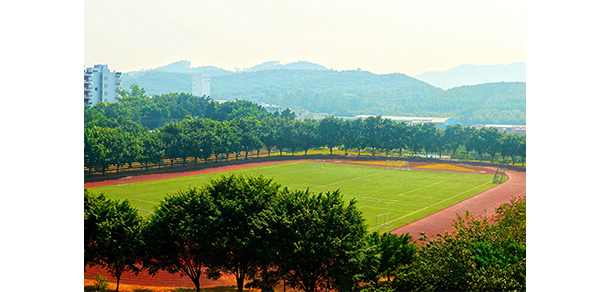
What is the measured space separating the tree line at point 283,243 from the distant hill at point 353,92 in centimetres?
1013

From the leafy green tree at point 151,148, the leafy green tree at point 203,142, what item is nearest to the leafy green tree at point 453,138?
the leafy green tree at point 203,142

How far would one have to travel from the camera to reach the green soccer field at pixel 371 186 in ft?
71.7

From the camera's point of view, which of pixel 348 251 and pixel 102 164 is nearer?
pixel 348 251

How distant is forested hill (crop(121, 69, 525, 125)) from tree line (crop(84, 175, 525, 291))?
37.7 feet

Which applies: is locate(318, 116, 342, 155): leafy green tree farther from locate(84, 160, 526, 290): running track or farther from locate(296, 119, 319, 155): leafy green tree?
locate(84, 160, 526, 290): running track

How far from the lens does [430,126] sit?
3472 cm

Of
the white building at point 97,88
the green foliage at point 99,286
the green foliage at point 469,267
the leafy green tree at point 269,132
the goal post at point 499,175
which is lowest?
the green foliage at point 99,286

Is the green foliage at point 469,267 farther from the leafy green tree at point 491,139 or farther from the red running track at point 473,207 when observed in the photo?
the leafy green tree at point 491,139

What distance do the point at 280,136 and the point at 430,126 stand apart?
11.0 meters

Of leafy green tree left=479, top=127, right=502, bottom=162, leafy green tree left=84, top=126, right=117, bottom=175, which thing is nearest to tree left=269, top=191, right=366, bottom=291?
leafy green tree left=84, top=126, right=117, bottom=175

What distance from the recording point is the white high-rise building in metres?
24.6

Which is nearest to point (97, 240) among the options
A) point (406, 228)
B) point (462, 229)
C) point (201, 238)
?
point (201, 238)
